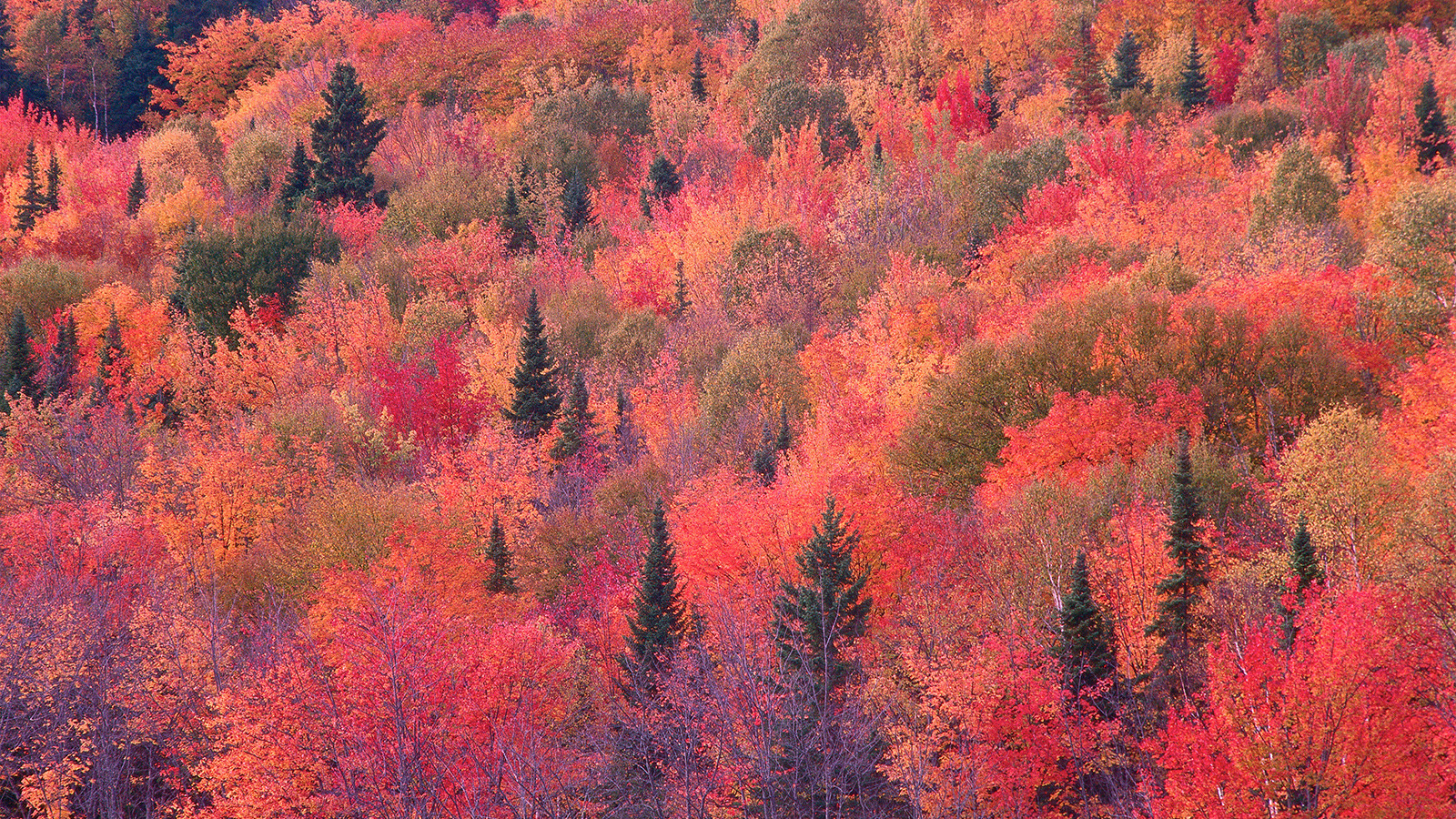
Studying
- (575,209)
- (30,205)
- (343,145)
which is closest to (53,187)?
(30,205)

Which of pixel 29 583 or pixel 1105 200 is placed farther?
pixel 1105 200

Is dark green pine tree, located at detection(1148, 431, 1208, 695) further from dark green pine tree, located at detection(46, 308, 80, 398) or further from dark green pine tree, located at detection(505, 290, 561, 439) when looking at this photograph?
dark green pine tree, located at detection(46, 308, 80, 398)

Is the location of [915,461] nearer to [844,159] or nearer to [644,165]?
[844,159]

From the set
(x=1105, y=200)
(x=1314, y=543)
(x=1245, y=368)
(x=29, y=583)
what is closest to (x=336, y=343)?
(x=29, y=583)

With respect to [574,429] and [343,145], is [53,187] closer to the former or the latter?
[343,145]

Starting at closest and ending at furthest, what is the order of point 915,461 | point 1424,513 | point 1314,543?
point 1424,513, point 1314,543, point 915,461

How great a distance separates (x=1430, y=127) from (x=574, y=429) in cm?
5480

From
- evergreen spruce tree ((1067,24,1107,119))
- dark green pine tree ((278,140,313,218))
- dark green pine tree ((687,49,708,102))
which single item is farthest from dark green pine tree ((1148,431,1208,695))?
dark green pine tree ((687,49,708,102))

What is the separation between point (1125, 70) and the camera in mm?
92375

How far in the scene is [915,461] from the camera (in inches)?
2082

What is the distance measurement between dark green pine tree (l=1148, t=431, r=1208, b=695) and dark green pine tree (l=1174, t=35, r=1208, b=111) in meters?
59.7

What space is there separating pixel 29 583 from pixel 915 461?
34.0 metres

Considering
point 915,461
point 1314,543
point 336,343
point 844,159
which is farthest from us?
point 844,159

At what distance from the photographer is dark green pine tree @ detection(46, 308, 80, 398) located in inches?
2970
